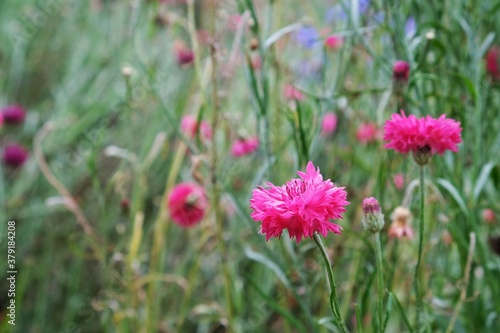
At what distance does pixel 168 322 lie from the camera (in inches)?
40.0

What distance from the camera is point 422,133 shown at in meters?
0.47

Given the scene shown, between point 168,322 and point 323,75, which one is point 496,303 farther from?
point 168,322

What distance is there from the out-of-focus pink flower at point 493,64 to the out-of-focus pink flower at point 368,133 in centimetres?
17

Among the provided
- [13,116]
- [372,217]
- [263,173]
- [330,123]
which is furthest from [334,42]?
[372,217]

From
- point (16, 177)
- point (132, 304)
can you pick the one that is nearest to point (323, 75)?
point (132, 304)

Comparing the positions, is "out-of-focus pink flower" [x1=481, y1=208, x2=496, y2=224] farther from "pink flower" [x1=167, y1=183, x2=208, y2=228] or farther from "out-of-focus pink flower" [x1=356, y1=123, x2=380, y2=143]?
"pink flower" [x1=167, y1=183, x2=208, y2=228]

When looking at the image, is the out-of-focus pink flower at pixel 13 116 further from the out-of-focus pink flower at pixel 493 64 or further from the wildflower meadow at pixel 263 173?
the out-of-focus pink flower at pixel 493 64

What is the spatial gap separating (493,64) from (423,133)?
0.44 m

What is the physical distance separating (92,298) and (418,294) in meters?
0.81

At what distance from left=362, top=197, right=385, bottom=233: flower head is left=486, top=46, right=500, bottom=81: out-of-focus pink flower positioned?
1.56ft

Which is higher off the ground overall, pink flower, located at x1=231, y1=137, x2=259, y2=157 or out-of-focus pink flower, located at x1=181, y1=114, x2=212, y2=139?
out-of-focus pink flower, located at x1=181, y1=114, x2=212, y2=139

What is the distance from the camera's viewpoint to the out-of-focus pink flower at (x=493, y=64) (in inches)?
33.3

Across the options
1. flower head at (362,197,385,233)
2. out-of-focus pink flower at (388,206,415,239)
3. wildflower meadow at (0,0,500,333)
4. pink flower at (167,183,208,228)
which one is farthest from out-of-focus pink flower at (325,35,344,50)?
flower head at (362,197,385,233)

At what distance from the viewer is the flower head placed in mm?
449
